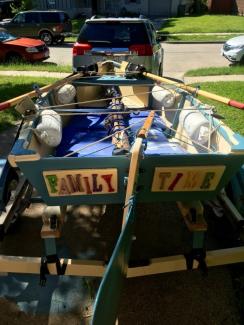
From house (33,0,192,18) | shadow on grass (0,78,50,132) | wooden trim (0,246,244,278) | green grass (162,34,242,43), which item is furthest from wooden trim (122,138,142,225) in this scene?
house (33,0,192,18)

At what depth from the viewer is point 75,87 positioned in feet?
19.5

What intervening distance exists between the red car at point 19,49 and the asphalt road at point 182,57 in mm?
1376

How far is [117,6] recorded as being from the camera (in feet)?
121

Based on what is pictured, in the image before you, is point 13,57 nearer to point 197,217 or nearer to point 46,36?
point 46,36

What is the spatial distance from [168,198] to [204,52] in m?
16.3

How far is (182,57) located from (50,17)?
365 inches

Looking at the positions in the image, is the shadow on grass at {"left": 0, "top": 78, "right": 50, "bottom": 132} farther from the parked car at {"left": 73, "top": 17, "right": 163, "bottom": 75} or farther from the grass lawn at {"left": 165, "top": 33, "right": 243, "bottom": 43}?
the grass lawn at {"left": 165, "top": 33, "right": 243, "bottom": 43}

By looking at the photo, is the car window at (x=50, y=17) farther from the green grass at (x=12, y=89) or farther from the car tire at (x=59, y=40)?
the green grass at (x=12, y=89)

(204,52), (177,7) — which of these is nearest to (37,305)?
(204,52)

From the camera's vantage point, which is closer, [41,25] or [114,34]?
[114,34]

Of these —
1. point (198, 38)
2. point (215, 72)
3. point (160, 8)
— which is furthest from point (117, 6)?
point (215, 72)

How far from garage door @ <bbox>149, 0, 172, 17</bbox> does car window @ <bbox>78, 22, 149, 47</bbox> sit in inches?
1129

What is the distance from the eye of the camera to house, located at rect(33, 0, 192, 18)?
34.6 meters

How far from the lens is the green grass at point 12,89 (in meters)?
8.30
